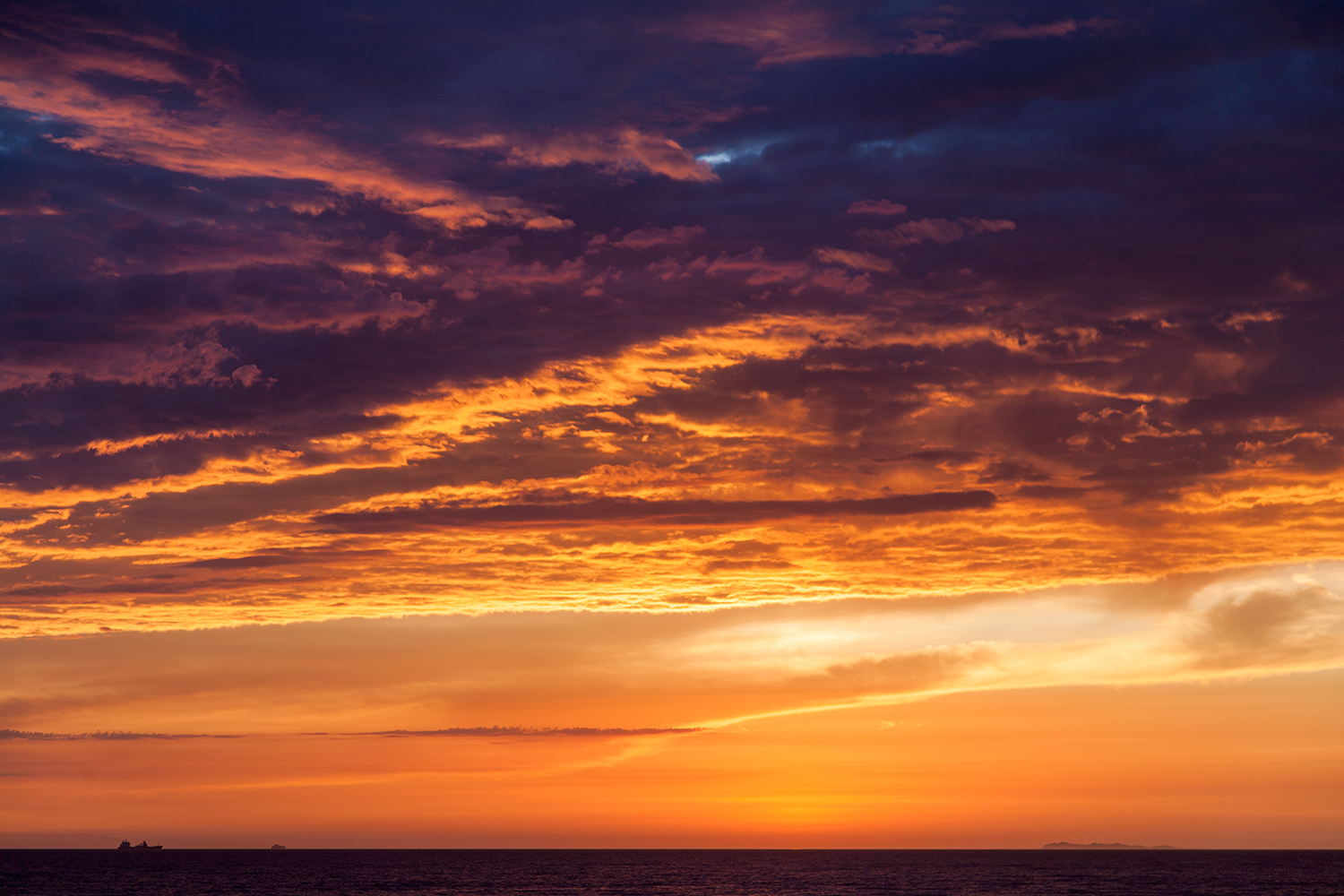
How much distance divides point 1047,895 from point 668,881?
63400 mm

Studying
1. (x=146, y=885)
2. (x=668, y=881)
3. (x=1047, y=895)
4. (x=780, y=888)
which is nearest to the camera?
(x=1047, y=895)

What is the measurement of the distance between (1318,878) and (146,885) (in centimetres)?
18900

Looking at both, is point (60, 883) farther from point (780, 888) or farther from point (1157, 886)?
point (1157, 886)

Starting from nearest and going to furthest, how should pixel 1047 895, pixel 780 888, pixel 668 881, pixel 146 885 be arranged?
1. pixel 1047 895
2. pixel 780 888
3. pixel 146 885
4. pixel 668 881

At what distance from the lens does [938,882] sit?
17125 centimetres

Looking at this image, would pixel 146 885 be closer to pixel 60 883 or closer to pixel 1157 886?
pixel 60 883

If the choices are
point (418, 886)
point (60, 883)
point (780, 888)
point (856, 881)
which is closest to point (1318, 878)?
point (856, 881)

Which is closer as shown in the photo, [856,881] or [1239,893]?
[1239,893]

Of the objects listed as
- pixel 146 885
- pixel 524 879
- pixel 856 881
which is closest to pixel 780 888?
pixel 856 881

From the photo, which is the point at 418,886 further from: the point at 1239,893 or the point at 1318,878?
the point at 1318,878

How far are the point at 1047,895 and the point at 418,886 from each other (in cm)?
8944

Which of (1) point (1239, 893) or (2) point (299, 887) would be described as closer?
(1) point (1239, 893)

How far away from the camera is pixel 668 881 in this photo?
18212 centimetres

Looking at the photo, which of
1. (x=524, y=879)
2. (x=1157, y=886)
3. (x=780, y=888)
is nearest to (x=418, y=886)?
(x=524, y=879)
